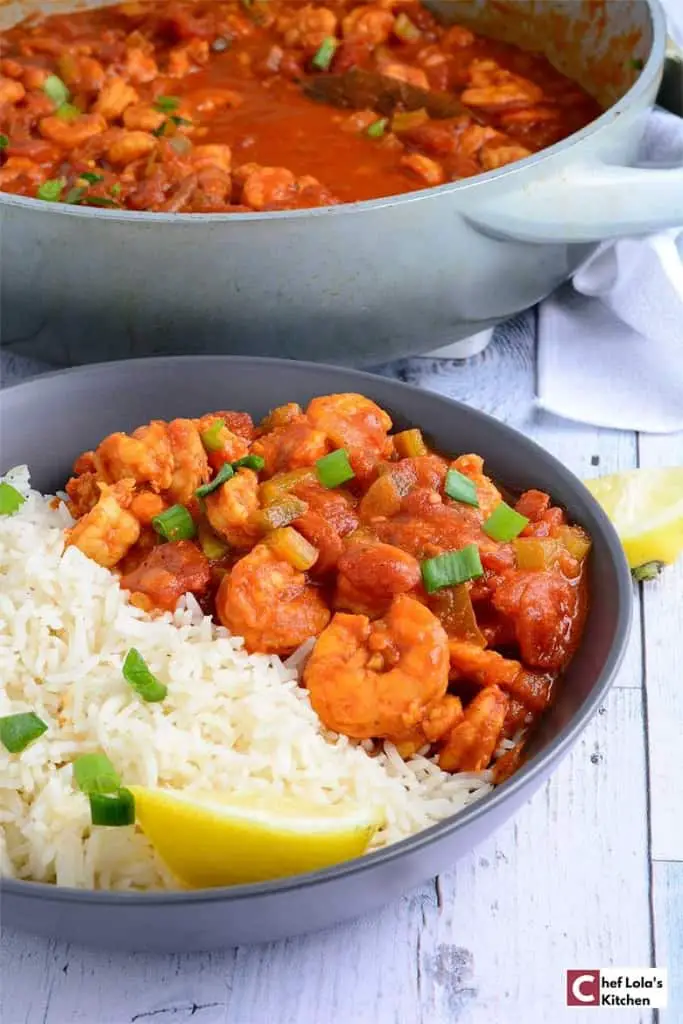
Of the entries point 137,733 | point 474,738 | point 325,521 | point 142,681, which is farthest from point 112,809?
point 325,521

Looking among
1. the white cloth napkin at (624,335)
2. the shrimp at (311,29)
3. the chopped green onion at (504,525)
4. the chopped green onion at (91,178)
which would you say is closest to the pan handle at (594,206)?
the white cloth napkin at (624,335)

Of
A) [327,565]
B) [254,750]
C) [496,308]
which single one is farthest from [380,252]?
[254,750]

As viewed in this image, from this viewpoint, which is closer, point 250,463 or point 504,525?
point 504,525

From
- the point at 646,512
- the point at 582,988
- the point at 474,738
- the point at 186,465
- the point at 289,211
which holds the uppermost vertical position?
the point at 289,211

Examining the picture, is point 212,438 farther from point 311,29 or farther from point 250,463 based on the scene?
point 311,29

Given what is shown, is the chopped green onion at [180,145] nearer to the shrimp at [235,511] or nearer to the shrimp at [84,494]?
the shrimp at [84,494]

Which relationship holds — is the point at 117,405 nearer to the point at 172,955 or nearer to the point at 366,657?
the point at 366,657

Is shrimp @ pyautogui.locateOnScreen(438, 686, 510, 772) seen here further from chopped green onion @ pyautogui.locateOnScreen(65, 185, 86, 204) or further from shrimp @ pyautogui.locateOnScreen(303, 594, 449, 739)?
chopped green onion @ pyautogui.locateOnScreen(65, 185, 86, 204)
